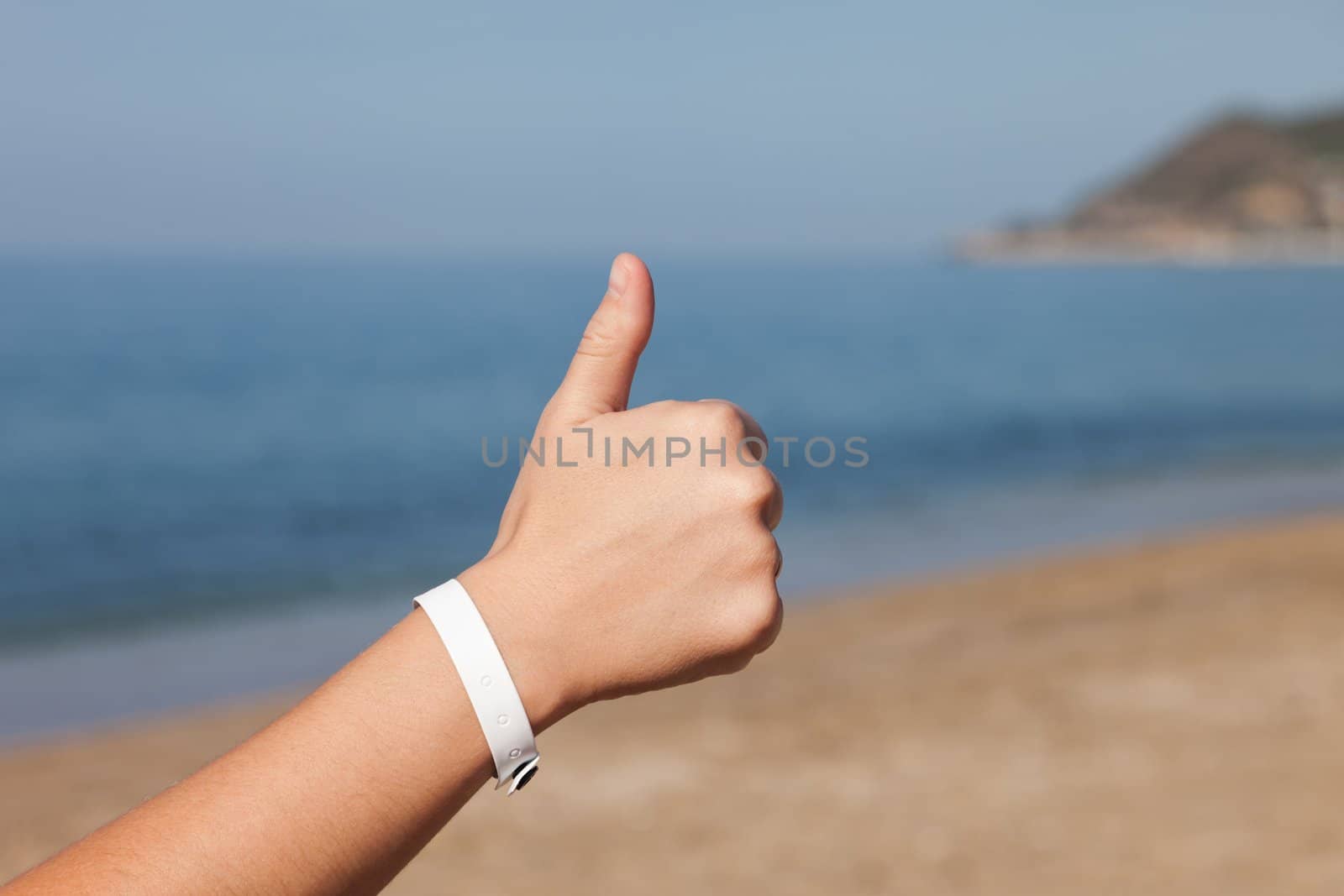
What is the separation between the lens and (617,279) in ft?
4.34

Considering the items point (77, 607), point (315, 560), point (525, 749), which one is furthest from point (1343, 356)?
point (525, 749)

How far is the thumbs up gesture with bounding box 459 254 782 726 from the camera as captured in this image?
114 cm

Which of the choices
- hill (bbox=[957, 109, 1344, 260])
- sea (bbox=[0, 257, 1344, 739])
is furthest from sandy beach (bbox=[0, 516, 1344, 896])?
hill (bbox=[957, 109, 1344, 260])

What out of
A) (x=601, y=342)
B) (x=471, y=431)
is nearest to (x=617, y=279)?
(x=601, y=342)

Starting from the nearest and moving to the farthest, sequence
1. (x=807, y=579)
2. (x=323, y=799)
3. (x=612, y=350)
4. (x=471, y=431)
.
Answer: (x=323, y=799)
(x=612, y=350)
(x=807, y=579)
(x=471, y=431)

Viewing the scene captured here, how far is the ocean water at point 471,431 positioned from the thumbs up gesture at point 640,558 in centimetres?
1002

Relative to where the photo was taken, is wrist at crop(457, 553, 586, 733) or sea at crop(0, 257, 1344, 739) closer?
wrist at crop(457, 553, 586, 733)

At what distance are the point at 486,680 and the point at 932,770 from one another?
5149mm

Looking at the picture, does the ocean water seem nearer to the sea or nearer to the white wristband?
the sea

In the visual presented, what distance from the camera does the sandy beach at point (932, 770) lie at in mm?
4789

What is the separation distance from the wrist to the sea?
7.72m

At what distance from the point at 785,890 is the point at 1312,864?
201 centimetres

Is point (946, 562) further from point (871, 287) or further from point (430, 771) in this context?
point (871, 287)

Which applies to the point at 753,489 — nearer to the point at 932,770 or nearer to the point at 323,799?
the point at 323,799
